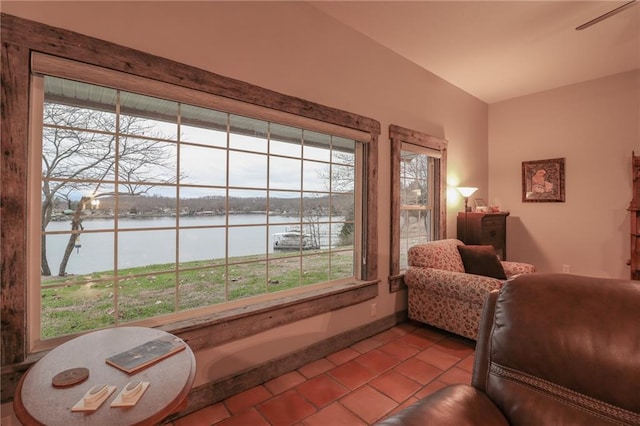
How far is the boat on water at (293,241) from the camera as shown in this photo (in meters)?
2.39

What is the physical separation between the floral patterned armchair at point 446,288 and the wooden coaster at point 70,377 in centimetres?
265

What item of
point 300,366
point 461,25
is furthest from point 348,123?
point 300,366

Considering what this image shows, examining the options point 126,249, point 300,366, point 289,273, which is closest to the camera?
point 126,249

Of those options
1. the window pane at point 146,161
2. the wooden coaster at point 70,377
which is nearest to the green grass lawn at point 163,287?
the window pane at point 146,161

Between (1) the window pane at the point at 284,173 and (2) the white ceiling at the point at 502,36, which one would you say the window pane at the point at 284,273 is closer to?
(1) the window pane at the point at 284,173

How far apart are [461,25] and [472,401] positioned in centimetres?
295

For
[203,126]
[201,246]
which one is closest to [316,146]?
[203,126]

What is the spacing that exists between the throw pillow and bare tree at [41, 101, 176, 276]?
3061mm

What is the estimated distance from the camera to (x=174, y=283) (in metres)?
1.94

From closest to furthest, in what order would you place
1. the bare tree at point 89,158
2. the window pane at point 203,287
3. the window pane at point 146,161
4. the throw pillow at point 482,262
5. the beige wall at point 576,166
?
the bare tree at point 89,158 < the window pane at point 146,161 < the window pane at point 203,287 < the throw pillow at point 482,262 < the beige wall at point 576,166

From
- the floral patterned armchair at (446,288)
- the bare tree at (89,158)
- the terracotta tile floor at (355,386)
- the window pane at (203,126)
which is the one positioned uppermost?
the window pane at (203,126)

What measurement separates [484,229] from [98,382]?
160 inches

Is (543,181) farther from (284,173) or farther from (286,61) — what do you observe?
(286,61)

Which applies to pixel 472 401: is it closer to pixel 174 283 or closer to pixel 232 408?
pixel 232 408
